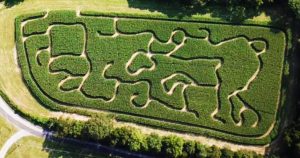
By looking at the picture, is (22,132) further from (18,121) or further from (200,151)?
(200,151)

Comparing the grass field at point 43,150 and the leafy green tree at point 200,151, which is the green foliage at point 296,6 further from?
the grass field at point 43,150

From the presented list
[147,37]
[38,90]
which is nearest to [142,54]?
[147,37]

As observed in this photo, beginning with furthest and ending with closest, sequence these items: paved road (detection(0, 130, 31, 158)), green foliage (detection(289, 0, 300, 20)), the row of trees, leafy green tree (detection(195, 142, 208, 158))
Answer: paved road (detection(0, 130, 31, 158)) < green foliage (detection(289, 0, 300, 20)) < the row of trees < leafy green tree (detection(195, 142, 208, 158))

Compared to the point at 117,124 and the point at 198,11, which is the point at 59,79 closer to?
the point at 117,124

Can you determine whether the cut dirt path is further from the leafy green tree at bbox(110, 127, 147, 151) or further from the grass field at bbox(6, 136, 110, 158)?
the leafy green tree at bbox(110, 127, 147, 151)

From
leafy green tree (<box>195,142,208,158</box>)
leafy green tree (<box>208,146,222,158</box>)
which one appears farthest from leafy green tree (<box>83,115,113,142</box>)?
leafy green tree (<box>208,146,222,158</box>)
